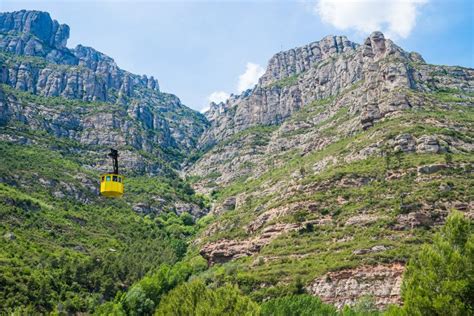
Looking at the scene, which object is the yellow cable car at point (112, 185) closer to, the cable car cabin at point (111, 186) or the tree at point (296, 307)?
the cable car cabin at point (111, 186)

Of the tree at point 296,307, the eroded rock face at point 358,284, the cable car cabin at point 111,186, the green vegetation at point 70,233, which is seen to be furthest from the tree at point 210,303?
the green vegetation at point 70,233

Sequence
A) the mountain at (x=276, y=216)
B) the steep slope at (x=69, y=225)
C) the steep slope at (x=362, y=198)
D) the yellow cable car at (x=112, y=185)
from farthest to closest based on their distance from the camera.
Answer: the steep slope at (x=69, y=225) → the mountain at (x=276, y=216) → the steep slope at (x=362, y=198) → the yellow cable car at (x=112, y=185)

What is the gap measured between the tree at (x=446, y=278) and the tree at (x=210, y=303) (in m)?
13.4

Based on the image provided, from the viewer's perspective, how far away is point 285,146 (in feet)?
650

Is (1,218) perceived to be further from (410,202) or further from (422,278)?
(422,278)

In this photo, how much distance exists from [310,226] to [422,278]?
65.6 m

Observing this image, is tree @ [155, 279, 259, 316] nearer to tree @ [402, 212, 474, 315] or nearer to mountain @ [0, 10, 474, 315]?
mountain @ [0, 10, 474, 315]

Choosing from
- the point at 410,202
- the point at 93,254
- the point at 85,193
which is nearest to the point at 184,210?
the point at 85,193

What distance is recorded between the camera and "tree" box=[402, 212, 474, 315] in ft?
88.1

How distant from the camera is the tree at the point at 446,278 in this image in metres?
26.8

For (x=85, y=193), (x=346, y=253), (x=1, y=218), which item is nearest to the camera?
(x=346, y=253)

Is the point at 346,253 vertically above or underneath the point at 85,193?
underneath

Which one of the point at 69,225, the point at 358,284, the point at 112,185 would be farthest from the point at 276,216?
the point at 112,185

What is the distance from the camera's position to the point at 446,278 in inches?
1112
